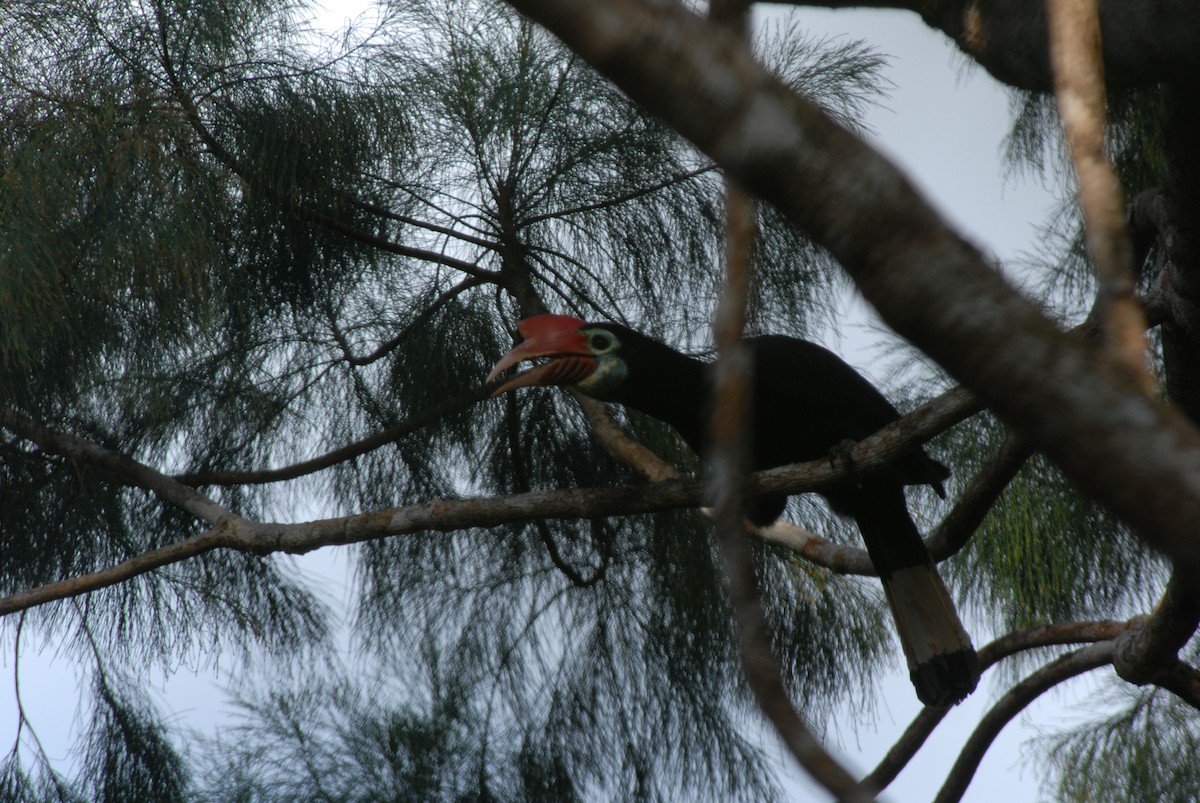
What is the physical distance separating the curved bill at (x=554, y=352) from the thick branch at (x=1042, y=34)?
67 centimetres

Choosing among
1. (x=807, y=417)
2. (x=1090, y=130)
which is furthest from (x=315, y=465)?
(x=1090, y=130)

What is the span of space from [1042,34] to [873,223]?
798 millimetres

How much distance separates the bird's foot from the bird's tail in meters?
0.40

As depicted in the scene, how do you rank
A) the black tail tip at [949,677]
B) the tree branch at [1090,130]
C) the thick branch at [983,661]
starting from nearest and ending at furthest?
1. the tree branch at [1090,130]
2. the black tail tip at [949,677]
3. the thick branch at [983,661]

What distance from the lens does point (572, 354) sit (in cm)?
172

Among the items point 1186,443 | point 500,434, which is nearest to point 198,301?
point 500,434

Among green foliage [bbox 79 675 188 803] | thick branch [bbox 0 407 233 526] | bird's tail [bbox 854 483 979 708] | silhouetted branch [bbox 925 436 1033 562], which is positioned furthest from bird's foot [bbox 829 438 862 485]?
green foliage [bbox 79 675 188 803]

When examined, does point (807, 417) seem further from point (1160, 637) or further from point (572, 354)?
point (1160, 637)

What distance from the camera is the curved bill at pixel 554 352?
1.71 meters

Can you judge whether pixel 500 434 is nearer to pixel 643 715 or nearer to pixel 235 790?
pixel 643 715

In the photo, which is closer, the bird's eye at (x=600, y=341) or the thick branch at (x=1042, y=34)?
the thick branch at (x=1042, y=34)

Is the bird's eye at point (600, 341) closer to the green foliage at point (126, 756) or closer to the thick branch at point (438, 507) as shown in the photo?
the thick branch at point (438, 507)

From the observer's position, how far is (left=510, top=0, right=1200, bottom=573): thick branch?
1.66ft

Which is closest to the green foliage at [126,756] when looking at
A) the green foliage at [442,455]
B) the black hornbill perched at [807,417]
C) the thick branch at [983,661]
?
the green foliage at [442,455]
